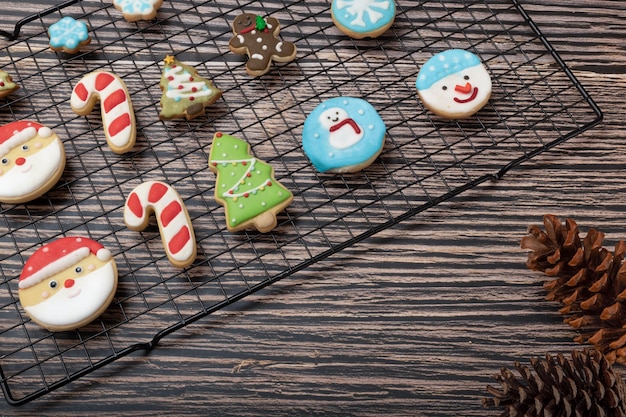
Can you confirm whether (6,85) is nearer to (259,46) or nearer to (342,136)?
(259,46)

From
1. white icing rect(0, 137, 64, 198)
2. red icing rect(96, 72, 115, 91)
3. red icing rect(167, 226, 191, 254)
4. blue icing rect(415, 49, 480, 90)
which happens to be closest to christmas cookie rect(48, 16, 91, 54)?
red icing rect(96, 72, 115, 91)

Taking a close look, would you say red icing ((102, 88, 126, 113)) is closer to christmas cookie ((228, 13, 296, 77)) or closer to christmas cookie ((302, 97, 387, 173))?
christmas cookie ((228, 13, 296, 77))

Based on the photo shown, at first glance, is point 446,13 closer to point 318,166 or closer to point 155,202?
point 318,166

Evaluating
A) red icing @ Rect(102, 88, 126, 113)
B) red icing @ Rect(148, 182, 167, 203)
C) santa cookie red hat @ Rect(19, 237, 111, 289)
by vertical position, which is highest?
red icing @ Rect(102, 88, 126, 113)

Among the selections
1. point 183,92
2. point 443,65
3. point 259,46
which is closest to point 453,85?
point 443,65

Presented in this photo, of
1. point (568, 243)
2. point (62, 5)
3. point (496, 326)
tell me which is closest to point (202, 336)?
point (496, 326)

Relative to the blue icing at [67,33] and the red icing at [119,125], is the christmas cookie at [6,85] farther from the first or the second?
the red icing at [119,125]

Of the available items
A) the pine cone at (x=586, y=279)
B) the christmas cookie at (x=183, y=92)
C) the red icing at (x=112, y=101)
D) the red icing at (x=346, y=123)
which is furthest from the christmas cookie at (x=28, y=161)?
the pine cone at (x=586, y=279)
